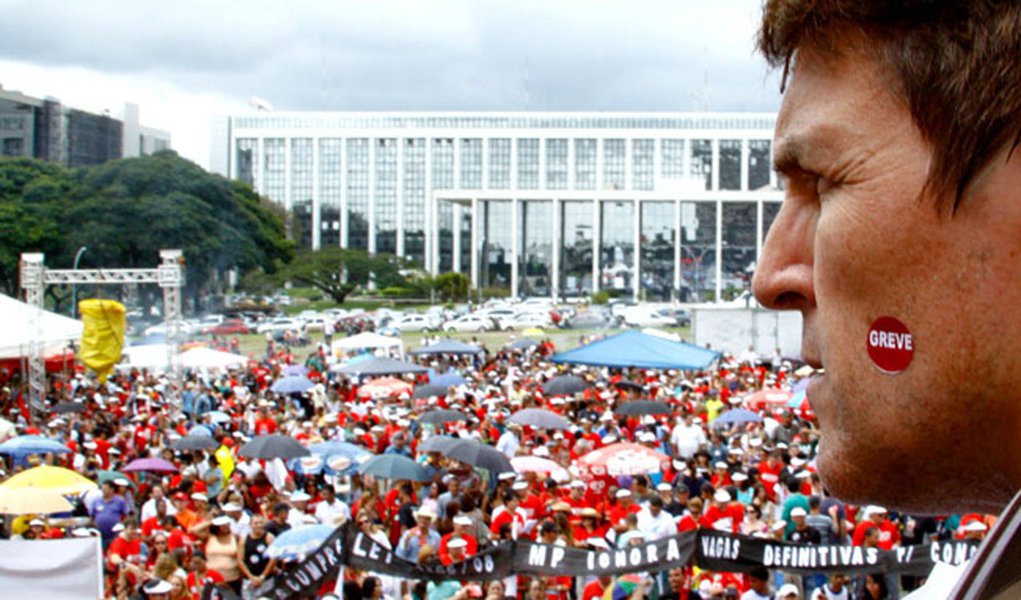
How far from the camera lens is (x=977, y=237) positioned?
59 centimetres

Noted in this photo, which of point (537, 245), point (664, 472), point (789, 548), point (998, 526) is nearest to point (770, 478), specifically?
point (664, 472)

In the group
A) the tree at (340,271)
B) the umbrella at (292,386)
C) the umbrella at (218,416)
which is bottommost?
the umbrella at (218,416)

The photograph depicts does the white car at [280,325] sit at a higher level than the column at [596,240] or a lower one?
lower

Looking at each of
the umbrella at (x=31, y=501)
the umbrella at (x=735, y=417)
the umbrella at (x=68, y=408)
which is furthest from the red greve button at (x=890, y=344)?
the umbrella at (x=68, y=408)

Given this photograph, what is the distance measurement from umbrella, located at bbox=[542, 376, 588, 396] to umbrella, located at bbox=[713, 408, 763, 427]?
11.7ft

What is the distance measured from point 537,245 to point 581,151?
11.1 meters

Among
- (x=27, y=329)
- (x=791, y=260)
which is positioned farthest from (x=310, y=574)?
(x=27, y=329)

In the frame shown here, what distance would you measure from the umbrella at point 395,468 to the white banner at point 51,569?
3.55 meters

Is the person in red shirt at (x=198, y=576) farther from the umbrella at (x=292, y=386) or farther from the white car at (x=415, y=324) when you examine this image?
the white car at (x=415, y=324)

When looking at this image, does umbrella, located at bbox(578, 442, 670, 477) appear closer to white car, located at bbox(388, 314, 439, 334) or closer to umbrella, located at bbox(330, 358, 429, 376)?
umbrella, located at bbox(330, 358, 429, 376)

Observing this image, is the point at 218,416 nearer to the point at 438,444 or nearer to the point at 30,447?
the point at 30,447

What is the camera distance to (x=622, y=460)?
10594 mm

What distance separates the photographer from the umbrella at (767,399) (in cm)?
1588

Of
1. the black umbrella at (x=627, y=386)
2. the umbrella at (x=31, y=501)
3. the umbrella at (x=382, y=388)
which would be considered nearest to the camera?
the umbrella at (x=31, y=501)
